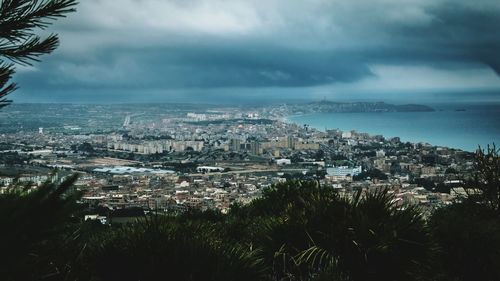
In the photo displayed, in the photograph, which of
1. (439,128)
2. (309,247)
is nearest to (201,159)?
(309,247)

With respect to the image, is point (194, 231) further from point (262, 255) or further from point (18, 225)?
point (18, 225)

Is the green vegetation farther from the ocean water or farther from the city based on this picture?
the ocean water

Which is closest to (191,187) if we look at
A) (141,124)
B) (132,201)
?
(132,201)

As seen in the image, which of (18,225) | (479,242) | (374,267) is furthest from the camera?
(479,242)

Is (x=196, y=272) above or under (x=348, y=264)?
above

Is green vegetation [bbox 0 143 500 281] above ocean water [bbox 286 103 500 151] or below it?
above

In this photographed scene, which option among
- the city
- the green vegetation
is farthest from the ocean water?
the green vegetation

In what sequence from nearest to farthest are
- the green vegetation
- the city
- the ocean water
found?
the green vegetation, the city, the ocean water

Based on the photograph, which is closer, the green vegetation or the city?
the green vegetation

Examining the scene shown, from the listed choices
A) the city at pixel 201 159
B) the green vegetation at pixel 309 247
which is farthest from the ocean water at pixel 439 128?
the green vegetation at pixel 309 247

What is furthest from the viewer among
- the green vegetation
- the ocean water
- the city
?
the ocean water

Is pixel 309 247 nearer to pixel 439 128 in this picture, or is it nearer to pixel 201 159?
pixel 201 159
